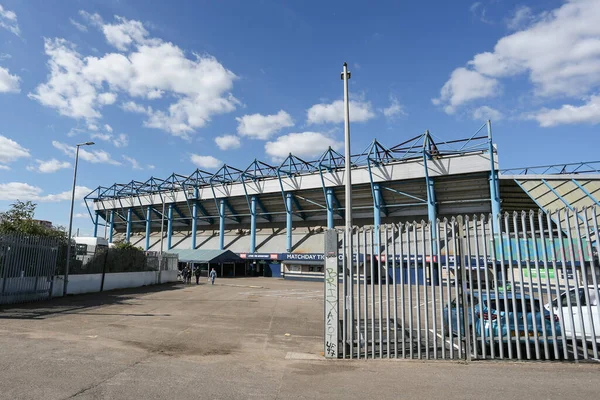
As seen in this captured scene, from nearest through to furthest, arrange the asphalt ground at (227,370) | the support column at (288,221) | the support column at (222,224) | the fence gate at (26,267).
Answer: the asphalt ground at (227,370) < the fence gate at (26,267) < the support column at (288,221) < the support column at (222,224)

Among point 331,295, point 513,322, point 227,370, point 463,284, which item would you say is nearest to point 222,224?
point 331,295

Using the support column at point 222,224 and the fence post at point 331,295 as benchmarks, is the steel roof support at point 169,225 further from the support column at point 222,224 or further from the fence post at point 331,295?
the fence post at point 331,295

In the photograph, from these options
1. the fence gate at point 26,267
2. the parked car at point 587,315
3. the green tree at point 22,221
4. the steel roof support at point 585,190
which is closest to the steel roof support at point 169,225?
the green tree at point 22,221

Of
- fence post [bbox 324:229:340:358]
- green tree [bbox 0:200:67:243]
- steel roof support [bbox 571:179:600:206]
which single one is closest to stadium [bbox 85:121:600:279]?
steel roof support [bbox 571:179:600:206]

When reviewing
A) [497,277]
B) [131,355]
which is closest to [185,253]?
[131,355]

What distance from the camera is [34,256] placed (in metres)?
15.5

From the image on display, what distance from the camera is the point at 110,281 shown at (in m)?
22.4

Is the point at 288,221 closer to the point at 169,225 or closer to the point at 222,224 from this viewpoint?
the point at 222,224

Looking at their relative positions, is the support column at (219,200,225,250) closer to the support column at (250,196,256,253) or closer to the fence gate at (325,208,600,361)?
the support column at (250,196,256,253)

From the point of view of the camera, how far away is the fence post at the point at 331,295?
22.2 ft

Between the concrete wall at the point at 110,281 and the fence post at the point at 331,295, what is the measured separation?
1619 centimetres

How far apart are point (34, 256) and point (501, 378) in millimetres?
17766

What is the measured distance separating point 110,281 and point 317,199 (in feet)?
101

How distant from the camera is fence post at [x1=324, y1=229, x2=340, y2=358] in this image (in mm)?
6777
